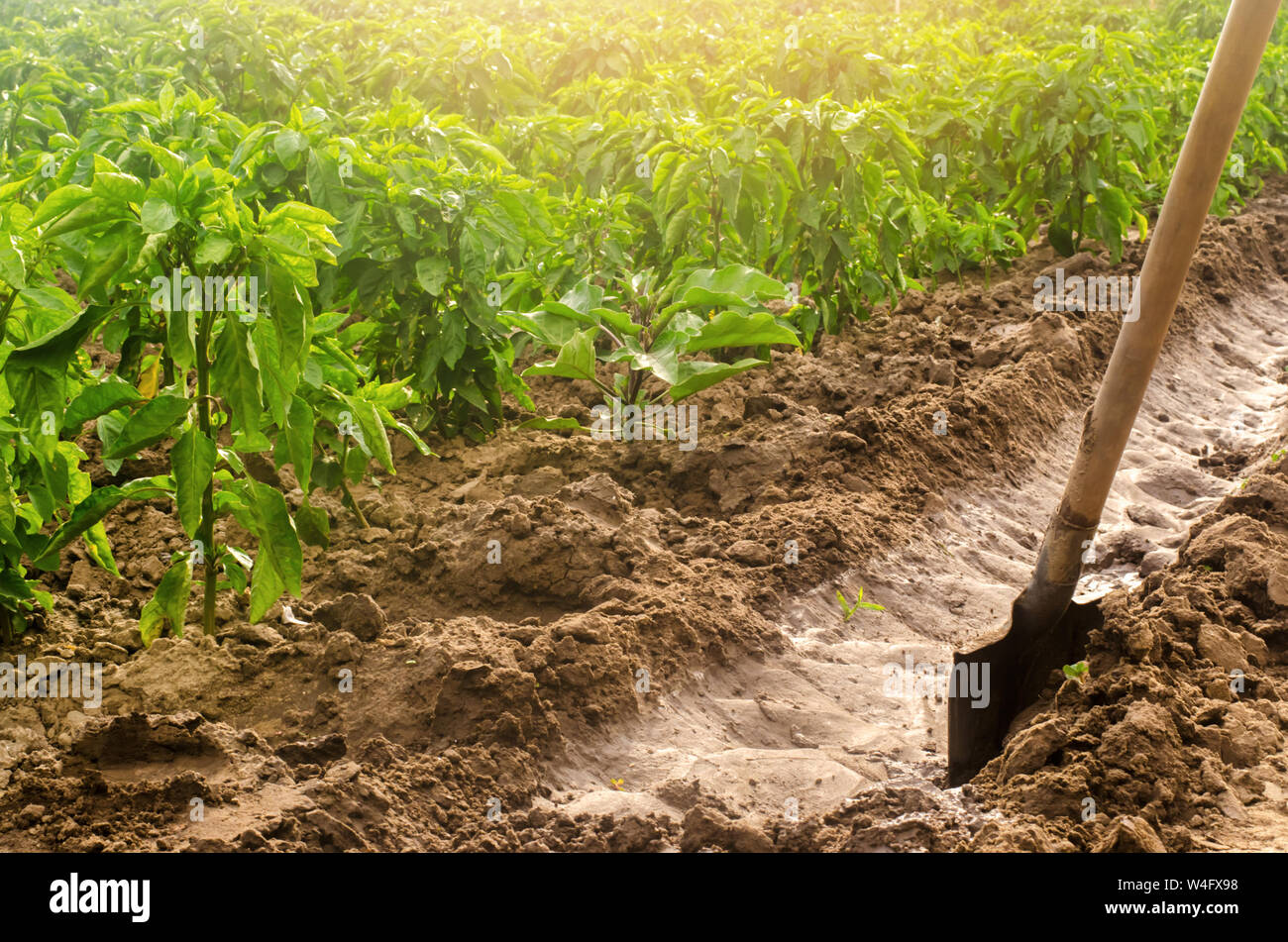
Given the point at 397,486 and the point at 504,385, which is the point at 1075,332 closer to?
the point at 504,385

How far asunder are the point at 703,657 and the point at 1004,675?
881mm

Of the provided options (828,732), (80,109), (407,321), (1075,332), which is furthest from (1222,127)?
(80,109)

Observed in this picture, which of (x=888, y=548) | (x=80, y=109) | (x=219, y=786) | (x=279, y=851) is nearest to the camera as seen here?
(x=279, y=851)

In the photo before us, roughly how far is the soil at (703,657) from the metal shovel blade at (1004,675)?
0.10 meters

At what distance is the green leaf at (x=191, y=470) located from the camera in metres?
2.63

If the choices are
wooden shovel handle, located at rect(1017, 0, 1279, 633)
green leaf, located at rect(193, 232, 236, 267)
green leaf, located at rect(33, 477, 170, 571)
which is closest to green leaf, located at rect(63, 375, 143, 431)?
green leaf, located at rect(33, 477, 170, 571)

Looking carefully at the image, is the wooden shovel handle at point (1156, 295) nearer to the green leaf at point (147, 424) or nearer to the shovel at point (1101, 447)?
the shovel at point (1101, 447)

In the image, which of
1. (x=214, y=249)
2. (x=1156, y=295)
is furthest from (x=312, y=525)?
(x=1156, y=295)

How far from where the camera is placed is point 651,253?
17.6 ft

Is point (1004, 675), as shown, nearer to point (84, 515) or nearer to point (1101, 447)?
point (1101, 447)

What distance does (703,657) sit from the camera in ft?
11.0

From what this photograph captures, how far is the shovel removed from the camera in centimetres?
253

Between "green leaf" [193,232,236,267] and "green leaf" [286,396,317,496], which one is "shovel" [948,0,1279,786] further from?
"green leaf" [193,232,236,267]

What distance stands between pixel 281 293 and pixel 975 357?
411 centimetres
